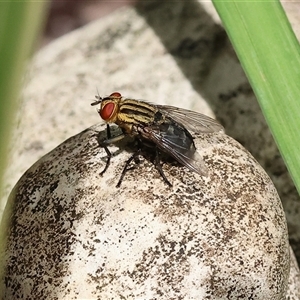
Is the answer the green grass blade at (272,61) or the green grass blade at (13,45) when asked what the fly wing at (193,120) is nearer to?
the green grass blade at (272,61)

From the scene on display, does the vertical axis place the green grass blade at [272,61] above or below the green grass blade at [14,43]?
below

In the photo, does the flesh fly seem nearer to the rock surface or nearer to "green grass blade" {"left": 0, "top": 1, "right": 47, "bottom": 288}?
the rock surface

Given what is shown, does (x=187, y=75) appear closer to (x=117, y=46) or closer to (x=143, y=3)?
(x=117, y=46)

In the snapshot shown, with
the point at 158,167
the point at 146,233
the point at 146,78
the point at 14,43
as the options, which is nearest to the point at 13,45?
the point at 14,43

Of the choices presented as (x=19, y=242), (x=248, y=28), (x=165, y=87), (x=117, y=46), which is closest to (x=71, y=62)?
(x=117, y=46)

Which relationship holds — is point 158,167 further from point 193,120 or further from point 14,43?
point 14,43

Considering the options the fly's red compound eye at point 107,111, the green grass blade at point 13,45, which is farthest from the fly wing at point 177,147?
the green grass blade at point 13,45
